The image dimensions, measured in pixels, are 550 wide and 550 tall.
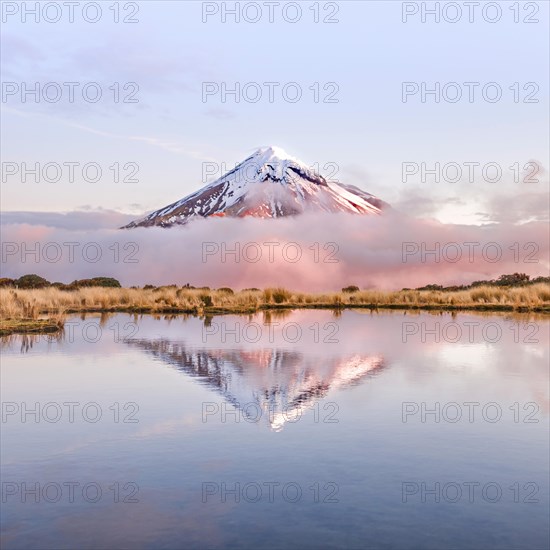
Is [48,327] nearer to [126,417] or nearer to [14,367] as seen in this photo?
[14,367]

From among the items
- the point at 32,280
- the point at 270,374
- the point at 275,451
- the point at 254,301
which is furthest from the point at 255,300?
the point at 32,280

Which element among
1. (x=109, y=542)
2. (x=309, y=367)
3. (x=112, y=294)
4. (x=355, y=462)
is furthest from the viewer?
(x=112, y=294)

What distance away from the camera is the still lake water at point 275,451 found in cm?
590

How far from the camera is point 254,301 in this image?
41.1 m

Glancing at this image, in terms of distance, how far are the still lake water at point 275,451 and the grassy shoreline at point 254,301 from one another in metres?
18.1

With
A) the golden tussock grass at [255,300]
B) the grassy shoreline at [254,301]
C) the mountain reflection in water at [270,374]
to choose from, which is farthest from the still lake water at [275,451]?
the golden tussock grass at [255,300]

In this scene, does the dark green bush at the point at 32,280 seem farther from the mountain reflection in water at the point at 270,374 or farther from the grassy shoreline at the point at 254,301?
the mountain reflection in water at the point at 270,374

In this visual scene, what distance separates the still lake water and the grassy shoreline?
59.4ft

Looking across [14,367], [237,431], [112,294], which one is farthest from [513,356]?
[112,294]

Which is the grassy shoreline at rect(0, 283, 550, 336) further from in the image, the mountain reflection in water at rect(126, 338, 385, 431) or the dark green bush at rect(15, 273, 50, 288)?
the dark green bush at rect(15, 273, 50, 288)

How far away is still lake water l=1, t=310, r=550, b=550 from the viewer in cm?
590

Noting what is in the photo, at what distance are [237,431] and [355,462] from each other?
6.26 feet

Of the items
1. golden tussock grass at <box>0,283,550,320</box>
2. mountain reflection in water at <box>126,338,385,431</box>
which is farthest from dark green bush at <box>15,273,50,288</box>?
mountain reflection in water at <box>126,338,385,431</box>

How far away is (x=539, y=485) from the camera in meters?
6.95
